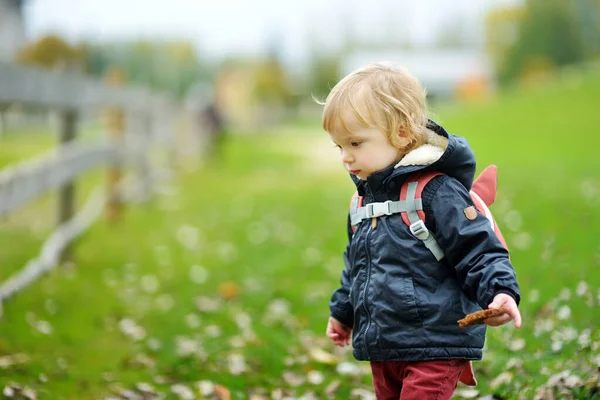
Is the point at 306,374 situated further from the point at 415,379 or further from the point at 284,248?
the point at 284,248

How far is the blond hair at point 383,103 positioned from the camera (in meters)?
2.86

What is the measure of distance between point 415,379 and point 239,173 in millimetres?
16605

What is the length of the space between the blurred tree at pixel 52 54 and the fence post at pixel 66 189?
20.2 inches

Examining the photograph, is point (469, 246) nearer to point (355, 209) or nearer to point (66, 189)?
point (355, 209)

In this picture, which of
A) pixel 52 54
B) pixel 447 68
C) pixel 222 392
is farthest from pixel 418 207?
pixel 447 68

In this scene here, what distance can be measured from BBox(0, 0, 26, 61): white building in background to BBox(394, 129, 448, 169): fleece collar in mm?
4226


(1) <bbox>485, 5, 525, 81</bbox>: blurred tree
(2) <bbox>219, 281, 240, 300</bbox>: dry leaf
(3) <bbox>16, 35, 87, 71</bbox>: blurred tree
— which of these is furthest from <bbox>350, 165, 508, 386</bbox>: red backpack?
(1) <bbox>485, 5, 525, 81</bbox>: blurred tree

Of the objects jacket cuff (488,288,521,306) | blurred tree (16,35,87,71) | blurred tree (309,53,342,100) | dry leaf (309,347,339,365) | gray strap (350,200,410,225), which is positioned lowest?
blurred tree (309,53,342,100)

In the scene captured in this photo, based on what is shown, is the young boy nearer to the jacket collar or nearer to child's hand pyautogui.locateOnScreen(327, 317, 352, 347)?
the jacket collar

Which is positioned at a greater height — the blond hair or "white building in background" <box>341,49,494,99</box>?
the blond hair

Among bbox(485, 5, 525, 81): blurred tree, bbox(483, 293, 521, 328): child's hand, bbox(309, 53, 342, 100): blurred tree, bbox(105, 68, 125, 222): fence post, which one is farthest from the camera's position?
bbox(309, 53, 342, 100): blurred tree

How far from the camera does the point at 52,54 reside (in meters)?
7.10

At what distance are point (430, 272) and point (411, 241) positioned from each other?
0.14 m

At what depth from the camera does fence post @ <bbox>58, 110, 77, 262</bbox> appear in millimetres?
7457
